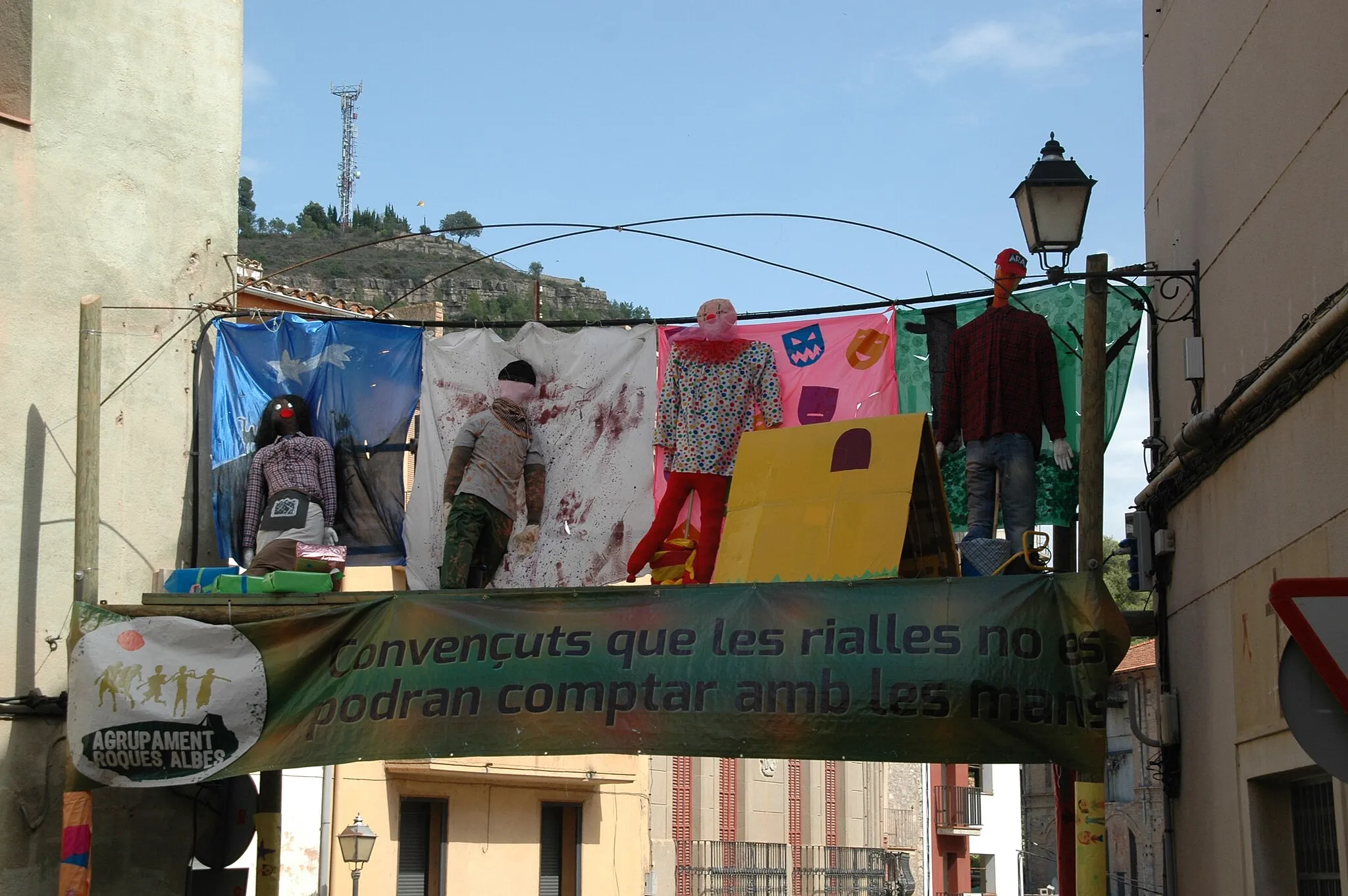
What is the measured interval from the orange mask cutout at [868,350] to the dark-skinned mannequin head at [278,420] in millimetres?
4405

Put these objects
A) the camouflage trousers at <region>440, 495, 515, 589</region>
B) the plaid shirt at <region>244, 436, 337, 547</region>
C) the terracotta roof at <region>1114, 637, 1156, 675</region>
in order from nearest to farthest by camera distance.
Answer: the camouflage trousers at <region>440, 495, 515, 589</region> < the plaid shirt at <region>244, 436, 337, 547</region> < the terracotta roof at <region>1114, 637, 1156, 675</region>

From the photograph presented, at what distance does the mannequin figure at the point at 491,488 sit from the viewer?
12.2m

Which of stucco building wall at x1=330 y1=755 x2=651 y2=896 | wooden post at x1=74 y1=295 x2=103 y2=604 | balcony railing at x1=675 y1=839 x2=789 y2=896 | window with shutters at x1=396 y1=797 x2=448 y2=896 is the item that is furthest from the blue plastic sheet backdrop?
balcony railing at x1=675 y1=839 x2=789 y2=896

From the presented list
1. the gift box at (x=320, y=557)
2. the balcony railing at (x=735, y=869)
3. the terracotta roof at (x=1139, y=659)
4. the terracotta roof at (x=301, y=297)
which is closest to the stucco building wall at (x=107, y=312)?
the gift box at (x=320, y=557)

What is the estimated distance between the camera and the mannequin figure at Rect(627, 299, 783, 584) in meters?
11.7

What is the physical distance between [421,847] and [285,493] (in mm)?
11934

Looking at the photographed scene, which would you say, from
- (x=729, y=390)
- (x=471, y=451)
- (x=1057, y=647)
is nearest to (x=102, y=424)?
(x=471, y=451)

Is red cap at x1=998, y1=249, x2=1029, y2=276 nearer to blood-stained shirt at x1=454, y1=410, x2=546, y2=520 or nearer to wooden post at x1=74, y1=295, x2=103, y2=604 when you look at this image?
blood-stained shirt at x1=454, y1=410, x2=546, y2=520

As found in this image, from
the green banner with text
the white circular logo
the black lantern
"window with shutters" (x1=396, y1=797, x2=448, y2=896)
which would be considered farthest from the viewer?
"window with shutters" (x1=396, y1=797, x2=448, y2=896)

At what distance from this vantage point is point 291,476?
12.3 m

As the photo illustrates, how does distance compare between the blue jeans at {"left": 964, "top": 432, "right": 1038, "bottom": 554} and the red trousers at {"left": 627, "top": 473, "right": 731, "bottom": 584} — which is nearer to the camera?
the blue jeans at {"left": 964, "top": 432, "right": 1038, "bottom": 554}

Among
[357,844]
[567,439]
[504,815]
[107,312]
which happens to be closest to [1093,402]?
[567,439]

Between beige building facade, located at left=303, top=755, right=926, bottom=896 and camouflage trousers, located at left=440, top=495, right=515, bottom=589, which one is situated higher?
camouflage trousers, located at left=440, top=495, right=515, bottom=589

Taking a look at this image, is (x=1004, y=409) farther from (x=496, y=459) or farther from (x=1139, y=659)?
(x=1139, y=659)
